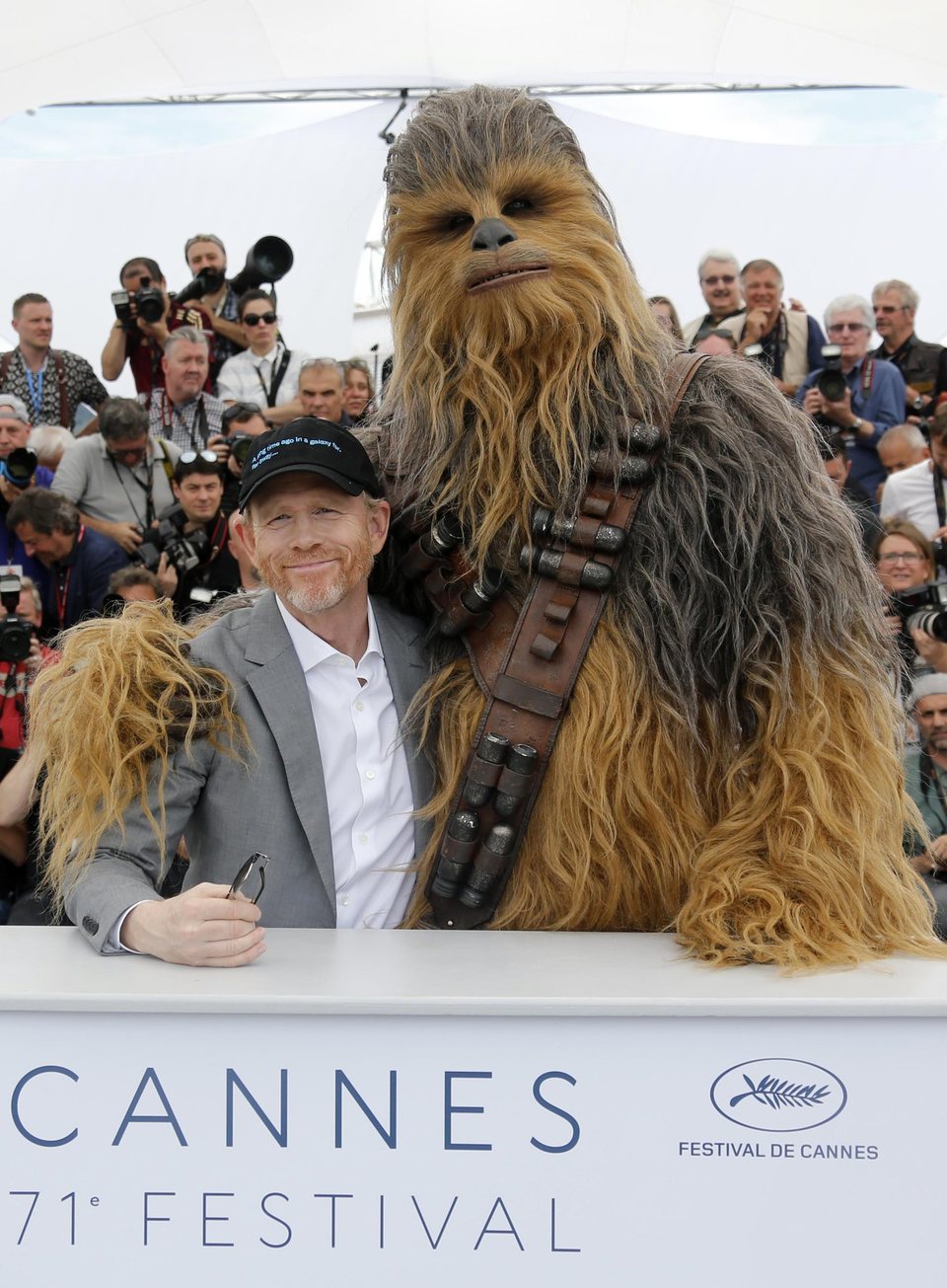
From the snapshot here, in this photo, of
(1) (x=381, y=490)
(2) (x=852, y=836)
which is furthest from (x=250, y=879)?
(2) (x=852, y=836)

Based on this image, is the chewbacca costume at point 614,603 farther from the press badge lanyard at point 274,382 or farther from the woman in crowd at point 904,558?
the press badge lanyard at point 274,382

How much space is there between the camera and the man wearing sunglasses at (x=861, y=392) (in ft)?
14.8

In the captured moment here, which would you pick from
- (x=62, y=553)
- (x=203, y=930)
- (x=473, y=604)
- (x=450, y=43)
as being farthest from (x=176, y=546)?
(x=450, y=43)

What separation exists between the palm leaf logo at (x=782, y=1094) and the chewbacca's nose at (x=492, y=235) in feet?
3.31

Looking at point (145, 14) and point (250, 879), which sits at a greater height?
point (145, 14)

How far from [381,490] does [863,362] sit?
10.8 ft

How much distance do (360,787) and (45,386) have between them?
3.64 meters

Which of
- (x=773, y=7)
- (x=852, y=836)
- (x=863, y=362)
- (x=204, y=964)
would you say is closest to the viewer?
(x=204, y=964)

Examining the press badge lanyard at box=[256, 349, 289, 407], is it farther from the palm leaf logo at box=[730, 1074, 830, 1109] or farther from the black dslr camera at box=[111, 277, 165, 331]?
the palm leaf logo at box=[730, 1074, 830, 1109]

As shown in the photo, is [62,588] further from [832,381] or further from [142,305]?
[832,381]

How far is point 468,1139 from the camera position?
125 centimetres

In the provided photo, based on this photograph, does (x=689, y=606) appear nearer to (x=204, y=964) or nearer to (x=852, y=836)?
(x=852, y=836)

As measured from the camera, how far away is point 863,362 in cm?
469

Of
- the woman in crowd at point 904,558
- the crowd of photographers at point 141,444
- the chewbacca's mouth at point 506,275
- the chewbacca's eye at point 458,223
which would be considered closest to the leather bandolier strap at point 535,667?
the chewbacca's mouth at point 506,275
